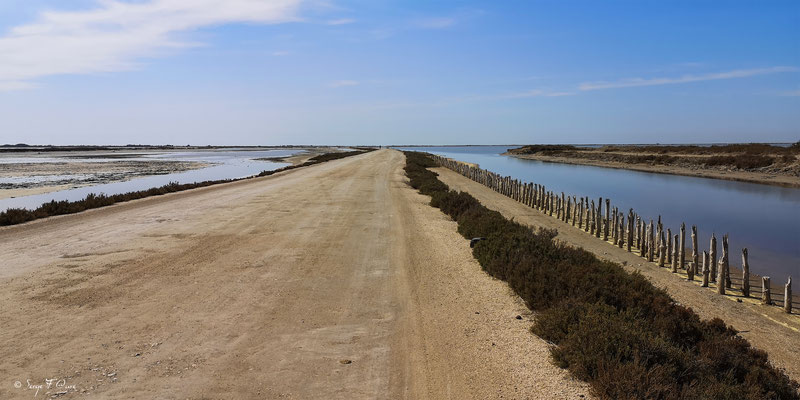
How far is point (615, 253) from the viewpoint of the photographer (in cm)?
1507

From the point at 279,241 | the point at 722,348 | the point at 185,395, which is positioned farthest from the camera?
the point at 279,241

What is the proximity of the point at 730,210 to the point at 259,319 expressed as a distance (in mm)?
26692

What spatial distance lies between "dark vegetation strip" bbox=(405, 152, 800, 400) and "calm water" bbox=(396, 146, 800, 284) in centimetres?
789

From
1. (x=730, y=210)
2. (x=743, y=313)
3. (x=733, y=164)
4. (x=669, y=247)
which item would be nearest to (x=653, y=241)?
(x=669, y=247)

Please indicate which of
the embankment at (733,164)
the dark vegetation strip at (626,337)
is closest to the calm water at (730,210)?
the embankment at (733,164)

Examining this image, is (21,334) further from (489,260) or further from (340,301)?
(489,260)

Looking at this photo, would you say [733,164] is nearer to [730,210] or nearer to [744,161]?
[744,161]

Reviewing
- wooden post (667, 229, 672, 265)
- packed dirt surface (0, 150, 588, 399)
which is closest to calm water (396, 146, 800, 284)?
wooden post (667, 229, 672, 265)

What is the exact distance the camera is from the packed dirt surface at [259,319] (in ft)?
16.1

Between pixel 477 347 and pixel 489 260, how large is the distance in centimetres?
402

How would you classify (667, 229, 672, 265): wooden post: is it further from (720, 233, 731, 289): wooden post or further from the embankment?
the embankment

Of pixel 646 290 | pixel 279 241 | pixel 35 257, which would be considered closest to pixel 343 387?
pixel 646 290

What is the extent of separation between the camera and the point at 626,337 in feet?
16.9

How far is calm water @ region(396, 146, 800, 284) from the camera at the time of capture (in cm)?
1562
